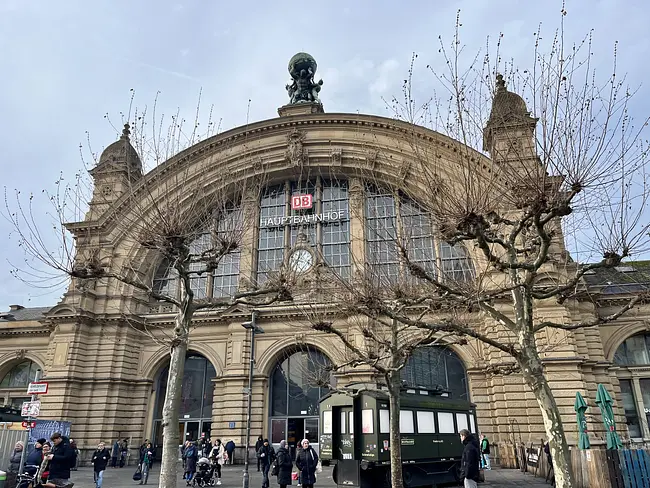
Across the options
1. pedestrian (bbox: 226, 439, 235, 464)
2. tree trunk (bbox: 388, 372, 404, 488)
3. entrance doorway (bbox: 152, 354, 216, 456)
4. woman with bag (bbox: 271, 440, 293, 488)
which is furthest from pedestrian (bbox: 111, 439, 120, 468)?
tree trunk (bbox: 388, 372, 404, 488)

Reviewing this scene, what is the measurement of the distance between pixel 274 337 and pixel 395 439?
1475cm

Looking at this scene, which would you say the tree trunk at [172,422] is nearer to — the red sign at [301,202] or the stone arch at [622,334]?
the red sign at [301,202]

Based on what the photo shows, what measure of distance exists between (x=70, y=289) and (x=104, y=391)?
6.87 meters

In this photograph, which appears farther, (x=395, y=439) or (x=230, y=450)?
(x=230, y=450)

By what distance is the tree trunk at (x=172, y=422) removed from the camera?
10562 millimetres

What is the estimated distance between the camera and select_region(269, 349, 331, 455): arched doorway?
27.2 m

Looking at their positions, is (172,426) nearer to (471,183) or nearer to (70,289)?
(471,183)

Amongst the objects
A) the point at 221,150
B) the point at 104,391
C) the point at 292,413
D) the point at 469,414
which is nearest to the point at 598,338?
the point at 469,414

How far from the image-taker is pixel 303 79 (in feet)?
124

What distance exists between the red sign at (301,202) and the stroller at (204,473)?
16.8 meters

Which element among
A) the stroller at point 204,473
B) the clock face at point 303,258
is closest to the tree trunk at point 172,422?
the stroller at point 204,473

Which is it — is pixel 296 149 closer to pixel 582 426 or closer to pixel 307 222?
pixel 307 222

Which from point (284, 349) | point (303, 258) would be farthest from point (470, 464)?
point (303, 258)

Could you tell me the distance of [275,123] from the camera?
106 feet
